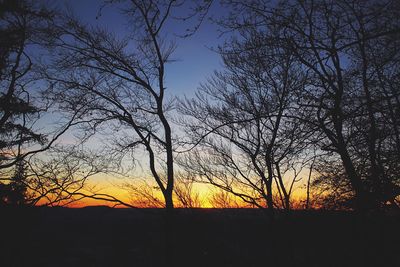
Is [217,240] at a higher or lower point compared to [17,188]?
lower

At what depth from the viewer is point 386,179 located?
21.2 ft

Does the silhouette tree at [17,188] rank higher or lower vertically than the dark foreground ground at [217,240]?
higher

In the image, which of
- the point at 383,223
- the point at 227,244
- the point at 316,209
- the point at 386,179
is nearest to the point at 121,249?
the point at 227,244

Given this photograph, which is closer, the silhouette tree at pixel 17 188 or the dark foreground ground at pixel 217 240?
the silhouette tree at pixel 17 188

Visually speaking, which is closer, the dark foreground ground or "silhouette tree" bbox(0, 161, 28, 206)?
"silhouette tree" bbox(0, 161, 28, 206)

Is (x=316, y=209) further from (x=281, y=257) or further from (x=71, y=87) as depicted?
(x=71, y=87)

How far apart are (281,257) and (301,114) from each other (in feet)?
22.2

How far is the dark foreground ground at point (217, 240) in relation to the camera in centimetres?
1069

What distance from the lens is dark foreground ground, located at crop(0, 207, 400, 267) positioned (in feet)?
35.1

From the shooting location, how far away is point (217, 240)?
1967 cm

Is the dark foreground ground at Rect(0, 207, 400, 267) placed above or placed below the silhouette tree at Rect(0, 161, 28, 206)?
below

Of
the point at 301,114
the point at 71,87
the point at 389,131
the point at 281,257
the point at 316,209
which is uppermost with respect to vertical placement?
the point at 71,87

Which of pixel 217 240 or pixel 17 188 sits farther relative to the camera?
pixel 217 240

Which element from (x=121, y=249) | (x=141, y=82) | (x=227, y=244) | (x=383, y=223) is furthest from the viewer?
(x=121, y=249)
